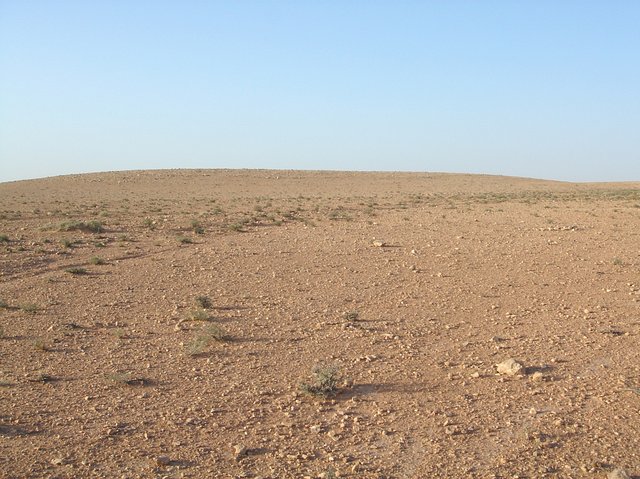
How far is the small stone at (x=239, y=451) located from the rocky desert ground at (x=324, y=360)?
19 millimetres

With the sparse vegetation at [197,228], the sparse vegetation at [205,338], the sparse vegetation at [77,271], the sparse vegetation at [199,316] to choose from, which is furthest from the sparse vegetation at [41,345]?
the sparse vegetation at [197,228]

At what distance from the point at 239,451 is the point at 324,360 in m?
2.43

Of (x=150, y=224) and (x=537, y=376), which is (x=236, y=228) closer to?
(x=150, y=224)

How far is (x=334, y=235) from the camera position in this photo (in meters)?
17.3

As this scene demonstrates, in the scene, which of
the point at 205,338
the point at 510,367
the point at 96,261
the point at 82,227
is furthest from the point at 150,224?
the point at 510,367

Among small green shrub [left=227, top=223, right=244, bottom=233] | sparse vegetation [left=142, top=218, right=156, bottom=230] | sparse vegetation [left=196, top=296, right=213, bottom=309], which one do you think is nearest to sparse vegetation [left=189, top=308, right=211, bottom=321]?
sparse vegetation [left=196, top=296, right=213, bottom=309]

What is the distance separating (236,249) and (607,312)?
8.49 metres

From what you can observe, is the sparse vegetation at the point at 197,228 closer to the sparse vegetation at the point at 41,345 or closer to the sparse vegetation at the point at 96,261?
the sparse vegetation at the point at 96,261

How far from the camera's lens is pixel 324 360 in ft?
25.2

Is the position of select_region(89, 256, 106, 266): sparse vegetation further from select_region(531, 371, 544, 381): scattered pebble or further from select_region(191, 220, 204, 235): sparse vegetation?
select_region(531, 371, 544, 381): scattered pebble

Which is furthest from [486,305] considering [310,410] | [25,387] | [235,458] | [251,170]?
[251,170]

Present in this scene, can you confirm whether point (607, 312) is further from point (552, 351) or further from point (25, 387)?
point (25, 387)

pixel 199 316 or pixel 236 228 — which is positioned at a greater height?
pixel 236 228

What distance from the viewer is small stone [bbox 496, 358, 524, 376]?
7.04 m
